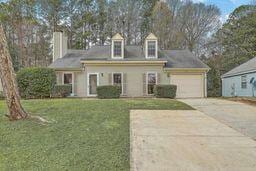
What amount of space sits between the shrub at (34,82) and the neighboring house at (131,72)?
384 cm

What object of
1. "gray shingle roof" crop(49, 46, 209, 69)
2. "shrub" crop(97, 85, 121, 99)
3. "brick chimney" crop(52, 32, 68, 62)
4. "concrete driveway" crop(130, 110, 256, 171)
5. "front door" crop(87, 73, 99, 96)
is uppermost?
"brick chimney" crop(52, 32, 68, 62)

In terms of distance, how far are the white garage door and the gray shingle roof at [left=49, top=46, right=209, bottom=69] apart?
840 mm

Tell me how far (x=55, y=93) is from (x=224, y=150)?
16.7 meters

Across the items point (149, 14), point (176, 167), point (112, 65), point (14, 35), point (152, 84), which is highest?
point (149, 14)

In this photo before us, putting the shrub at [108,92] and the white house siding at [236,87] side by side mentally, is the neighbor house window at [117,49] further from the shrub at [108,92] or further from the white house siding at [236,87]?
the white house siding at [236,87]

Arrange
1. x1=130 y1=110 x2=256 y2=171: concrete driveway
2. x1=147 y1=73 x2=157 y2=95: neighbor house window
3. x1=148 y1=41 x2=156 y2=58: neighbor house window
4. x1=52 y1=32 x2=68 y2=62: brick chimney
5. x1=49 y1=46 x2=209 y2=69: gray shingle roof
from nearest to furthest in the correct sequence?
x1=130 y1=110 x2=256 y2=171: concrete driveway
x1=147 y1=73 x2=157 y2=95: neighbor house window
x1=49 y1=46 x2=209 y2=69: gray shingle roof
x1=148 y1=41 x2=156 y2=58: neighbor house window
x1=52 y1=32 x2=68 y2=62: brick chimney

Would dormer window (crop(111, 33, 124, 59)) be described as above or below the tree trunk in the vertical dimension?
above

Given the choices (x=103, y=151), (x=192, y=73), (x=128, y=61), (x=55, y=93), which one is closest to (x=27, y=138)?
(x=103, y=151)

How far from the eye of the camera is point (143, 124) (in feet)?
31.1

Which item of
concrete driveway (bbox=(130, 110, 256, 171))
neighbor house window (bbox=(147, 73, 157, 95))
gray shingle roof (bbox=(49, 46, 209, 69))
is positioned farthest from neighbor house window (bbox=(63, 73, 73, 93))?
concrete driveway (bbox=(130, 110, 256, 171))

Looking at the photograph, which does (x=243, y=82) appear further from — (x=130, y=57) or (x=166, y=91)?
(x=130, y=57)

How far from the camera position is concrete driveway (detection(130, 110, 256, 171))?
5.77 meters

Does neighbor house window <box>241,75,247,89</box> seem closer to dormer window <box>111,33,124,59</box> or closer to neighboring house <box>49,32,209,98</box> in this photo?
neighboring house <box>49,32,209,98</box>

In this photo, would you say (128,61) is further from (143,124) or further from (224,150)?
(224,150)
